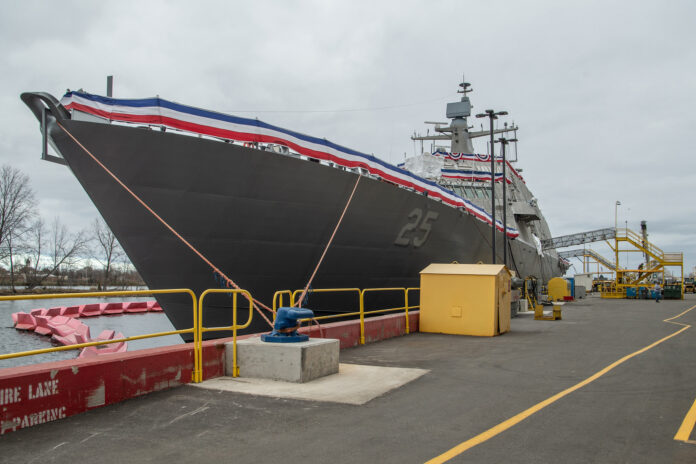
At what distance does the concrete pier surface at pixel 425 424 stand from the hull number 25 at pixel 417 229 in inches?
300

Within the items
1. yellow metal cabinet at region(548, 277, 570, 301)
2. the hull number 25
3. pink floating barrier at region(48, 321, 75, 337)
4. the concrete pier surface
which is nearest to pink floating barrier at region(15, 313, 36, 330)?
pink floating barrier at region(48, 321, 75, 337)

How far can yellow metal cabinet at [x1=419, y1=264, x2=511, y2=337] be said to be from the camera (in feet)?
33.3

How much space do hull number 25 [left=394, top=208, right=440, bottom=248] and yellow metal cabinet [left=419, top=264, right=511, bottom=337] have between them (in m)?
3.34

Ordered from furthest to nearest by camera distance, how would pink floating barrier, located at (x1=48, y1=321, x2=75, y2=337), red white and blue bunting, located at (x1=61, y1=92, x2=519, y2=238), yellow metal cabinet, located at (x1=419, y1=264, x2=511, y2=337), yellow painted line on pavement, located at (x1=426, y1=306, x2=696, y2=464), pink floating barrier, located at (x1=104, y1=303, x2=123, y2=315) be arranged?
pink floating barrier, located at (x1=104, y1=303, x2=123, y2=315) < pink floating barrier, located at (x1=48, y1=321, x2=75, y2=337) < yellow metal cabinet, located at (x1=419, y1=264, x2=511, y2=337) < red white and blue bunting, located at (x1=61, y1=92, x2=519, y2=238) < yellow painted line on pavement, located at (x1=426, y1=306, x2=696, y2=464)

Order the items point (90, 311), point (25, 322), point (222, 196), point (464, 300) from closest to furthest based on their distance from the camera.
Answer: point (222, 196)
point (464, 300)
point (25, 322)
point (90, 311)

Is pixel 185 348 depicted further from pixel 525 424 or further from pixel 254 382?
pixel 525 424

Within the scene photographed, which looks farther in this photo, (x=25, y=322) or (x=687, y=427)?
(x=25, y=322)

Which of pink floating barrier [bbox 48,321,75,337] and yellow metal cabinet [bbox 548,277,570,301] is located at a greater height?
yellow metal cabinet [bbox 548,277,570,301]

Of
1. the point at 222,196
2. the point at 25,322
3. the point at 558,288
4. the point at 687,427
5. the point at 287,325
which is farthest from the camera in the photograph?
the point at 558,288

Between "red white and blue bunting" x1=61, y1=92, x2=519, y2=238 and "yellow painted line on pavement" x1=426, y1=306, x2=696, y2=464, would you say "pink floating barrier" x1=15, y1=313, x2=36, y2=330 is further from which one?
"yellow painted line on pavement" x1=426, y1=306, x2=696, y2=464

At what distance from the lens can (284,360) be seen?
569 centimetres

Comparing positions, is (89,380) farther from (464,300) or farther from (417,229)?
(417,229)

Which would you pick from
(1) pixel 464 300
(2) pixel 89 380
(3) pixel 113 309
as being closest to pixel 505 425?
(2) pixel 89 380

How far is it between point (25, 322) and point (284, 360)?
2954 cm
